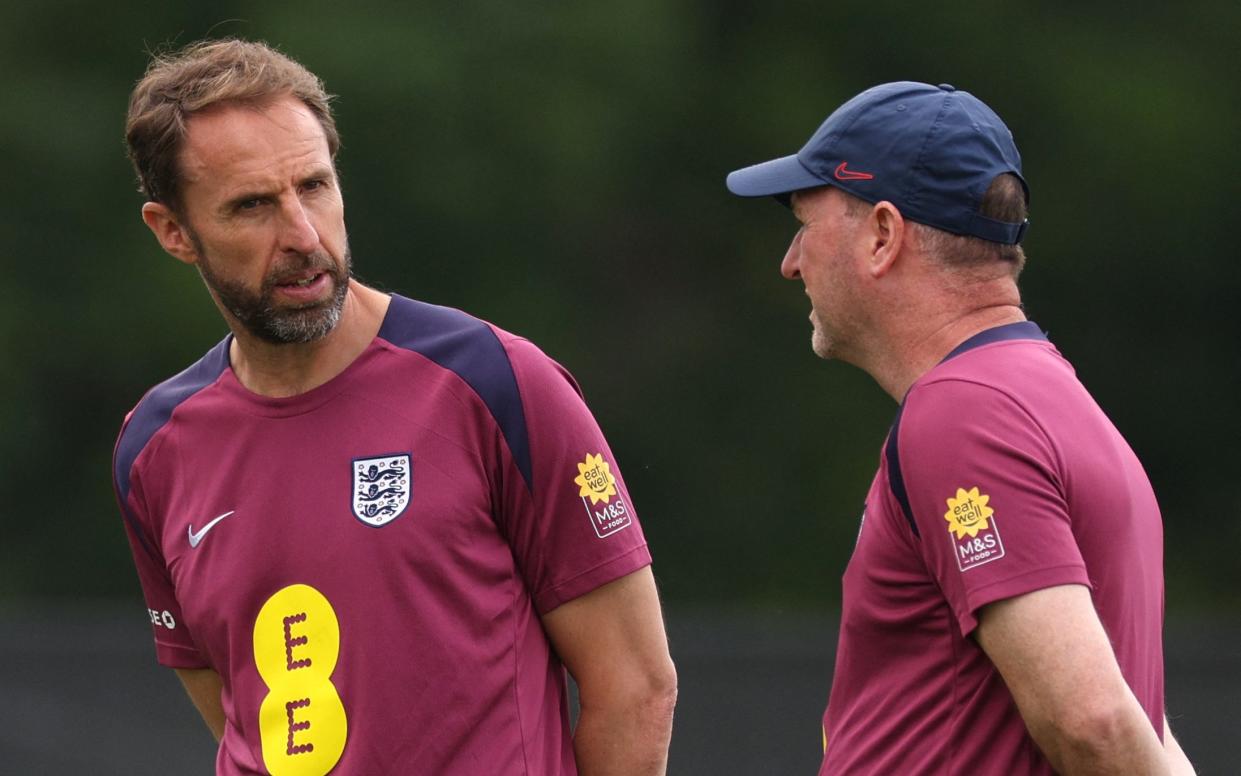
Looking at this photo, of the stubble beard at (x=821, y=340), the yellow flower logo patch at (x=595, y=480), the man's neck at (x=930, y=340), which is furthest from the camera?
the yellow flower logo patch at (x=595, y=480)

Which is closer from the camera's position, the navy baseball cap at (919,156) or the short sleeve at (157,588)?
the navy baseball cap at (919,156)

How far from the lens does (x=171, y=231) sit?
3262 mm

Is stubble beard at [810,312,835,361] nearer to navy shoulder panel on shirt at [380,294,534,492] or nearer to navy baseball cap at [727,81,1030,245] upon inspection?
navy baseball cap at [727,81,1030,245]

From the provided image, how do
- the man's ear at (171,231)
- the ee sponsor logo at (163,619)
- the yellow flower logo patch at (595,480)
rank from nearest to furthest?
the yellow flower logo patch at (595,480)
the man's ear at (171,231)
the ee sponsor logo at (163,619)

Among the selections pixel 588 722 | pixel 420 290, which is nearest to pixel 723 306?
pixel 420 290

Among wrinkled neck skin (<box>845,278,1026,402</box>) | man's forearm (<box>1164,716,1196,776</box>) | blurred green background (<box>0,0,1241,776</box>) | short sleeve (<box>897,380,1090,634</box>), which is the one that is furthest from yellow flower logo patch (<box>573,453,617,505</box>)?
blurred green background (<box>0,0,1241,776</box>)

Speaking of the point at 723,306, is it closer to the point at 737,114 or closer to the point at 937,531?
the point at 737,114

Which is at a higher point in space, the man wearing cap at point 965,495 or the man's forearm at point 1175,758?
the man wearing cap at point 965,495

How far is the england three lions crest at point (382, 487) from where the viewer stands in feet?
9.73

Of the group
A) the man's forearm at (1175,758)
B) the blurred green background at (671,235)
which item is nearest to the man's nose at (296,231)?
the man's forearm at (1175,758)

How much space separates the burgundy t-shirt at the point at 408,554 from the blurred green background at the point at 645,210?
956 centimetres

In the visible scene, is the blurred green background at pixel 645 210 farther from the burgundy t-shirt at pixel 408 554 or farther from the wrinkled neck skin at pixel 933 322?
the wrinkled neck skin at pixel 933 322

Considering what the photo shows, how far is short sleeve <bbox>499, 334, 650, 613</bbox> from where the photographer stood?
9.81 ft

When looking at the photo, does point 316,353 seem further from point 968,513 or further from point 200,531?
point 968,513
